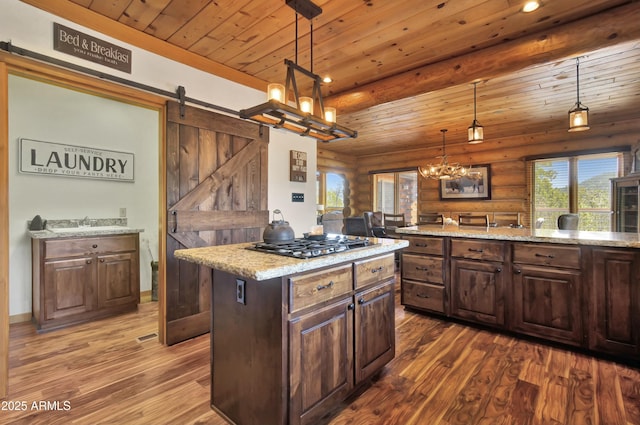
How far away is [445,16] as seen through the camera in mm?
2184

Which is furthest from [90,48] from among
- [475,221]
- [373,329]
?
[475,221]

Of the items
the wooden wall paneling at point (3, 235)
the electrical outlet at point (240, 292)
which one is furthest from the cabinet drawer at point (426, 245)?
the wooden wall paneling at point (3, 235)

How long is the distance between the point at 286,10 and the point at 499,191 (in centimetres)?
561

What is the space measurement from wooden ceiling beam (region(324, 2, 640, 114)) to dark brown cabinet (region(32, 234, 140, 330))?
3.15 m

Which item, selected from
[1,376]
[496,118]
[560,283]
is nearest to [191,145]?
[1,376]

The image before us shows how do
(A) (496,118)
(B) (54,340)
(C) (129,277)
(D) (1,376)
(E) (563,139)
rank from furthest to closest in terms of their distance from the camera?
(E) (563,139)
(A) (496,118)
(C) (129,277)
(B) (54,340)
(D) (1,376)

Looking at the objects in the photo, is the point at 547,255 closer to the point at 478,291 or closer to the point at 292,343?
the point at 478,291

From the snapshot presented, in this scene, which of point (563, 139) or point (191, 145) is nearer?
point (191, 145)

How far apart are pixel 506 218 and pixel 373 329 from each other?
5281 mm

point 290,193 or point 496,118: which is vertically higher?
point 496,118

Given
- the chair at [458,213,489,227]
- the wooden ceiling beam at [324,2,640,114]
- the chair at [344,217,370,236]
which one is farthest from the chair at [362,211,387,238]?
the wooden ceiling beam at [324,2,640,114]

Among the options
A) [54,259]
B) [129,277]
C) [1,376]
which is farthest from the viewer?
[129,277]

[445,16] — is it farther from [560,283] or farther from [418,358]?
[418,358]

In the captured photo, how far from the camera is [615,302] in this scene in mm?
2240
